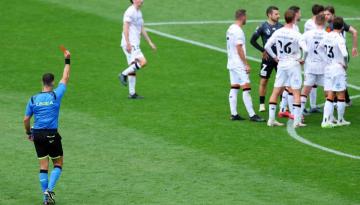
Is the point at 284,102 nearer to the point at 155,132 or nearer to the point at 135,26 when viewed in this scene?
the point at 155,132

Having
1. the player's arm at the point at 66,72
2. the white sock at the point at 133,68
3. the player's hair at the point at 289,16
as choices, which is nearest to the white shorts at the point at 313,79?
the player's hair at the point at 289,16

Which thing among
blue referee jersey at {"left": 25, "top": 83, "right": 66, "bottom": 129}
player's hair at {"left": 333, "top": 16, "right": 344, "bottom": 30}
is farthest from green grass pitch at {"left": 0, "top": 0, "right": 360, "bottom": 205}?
player's hair at {"left": 333, "top": 16, "right": 344, "bottom": 30}

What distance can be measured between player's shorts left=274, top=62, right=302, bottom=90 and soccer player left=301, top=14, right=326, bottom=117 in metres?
0.61

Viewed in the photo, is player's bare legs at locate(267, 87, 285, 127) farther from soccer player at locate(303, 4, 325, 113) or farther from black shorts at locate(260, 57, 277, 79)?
soccer player at locate(303, 4, 325, 113)

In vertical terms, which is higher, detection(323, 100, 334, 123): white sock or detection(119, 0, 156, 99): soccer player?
detection(119, 0, 156, 99): soccer player

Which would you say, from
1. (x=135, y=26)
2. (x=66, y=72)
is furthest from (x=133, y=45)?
(x=66, y=72)

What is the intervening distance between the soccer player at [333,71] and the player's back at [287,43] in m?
0.69

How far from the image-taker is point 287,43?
19297 millimetres

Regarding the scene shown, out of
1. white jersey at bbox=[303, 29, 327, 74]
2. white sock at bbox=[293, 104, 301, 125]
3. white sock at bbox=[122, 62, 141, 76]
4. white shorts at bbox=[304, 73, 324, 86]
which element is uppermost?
white jersey at bbox=[303, 29, 327, 74]

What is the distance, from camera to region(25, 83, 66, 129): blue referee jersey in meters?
14.2

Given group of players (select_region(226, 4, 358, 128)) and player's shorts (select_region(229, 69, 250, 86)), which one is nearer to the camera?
group of players (select_region(226, 4, 358, 128))

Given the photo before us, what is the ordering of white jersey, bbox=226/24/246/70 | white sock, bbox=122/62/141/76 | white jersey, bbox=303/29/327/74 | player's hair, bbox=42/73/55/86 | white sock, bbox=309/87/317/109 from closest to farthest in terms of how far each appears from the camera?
player's hair, bbox=42/73/55/86, white jersey, bbox=226/24/246/70, white jersey, bbox=303/29/327/74, white sock, bbox=309/87/317/109, white sock, bbox=122/62/141/76

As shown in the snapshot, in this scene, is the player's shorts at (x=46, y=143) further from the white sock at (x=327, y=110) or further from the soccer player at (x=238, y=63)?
the white sock at (x=327, y=110)

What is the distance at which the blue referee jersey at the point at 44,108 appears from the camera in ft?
46.6
